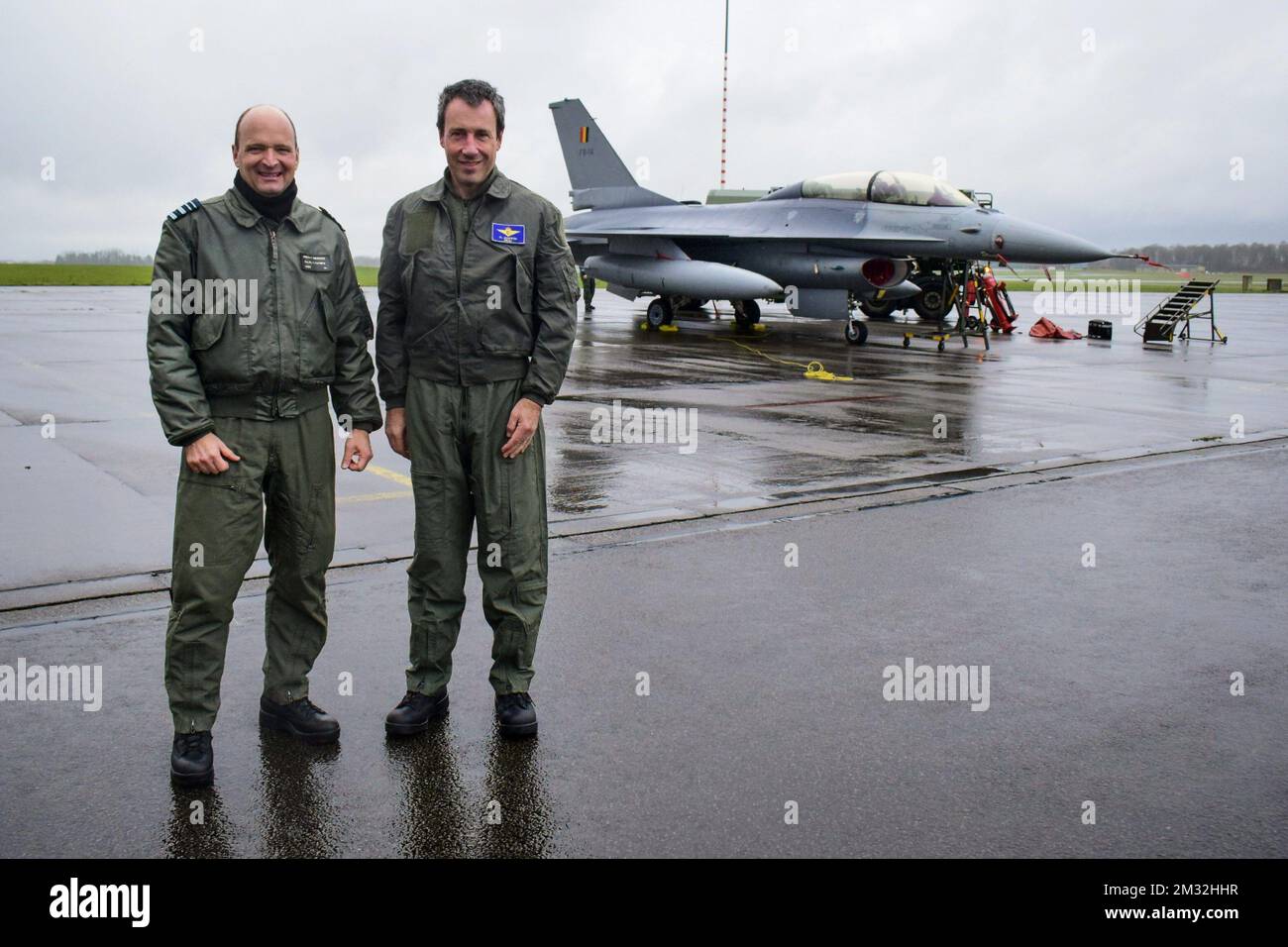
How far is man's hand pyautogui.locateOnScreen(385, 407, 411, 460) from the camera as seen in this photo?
407 centimetres

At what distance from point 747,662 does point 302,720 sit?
1.76m

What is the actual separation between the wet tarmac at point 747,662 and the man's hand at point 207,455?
0.94 metres

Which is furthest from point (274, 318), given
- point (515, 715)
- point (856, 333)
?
point (856, 333)

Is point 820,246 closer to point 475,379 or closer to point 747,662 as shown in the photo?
point 747,662

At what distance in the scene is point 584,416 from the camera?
442 inches

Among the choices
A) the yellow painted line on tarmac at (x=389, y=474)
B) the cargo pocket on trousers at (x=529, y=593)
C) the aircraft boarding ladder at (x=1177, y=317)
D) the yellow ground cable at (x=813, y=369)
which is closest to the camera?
the cargo pocket on trousers at (x=529, y=593)

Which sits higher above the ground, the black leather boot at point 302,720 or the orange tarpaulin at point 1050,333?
the orange tarpaulin at point 1050,333

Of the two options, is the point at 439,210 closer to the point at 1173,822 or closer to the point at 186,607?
the point at 186,607

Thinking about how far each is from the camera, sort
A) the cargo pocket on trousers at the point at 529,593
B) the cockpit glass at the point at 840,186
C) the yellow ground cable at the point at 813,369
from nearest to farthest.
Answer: the cargo pocket on trousers at the point at 529,593, the yellow ground cable at the point at 813,369, the cockpit glass at the point at 840,186

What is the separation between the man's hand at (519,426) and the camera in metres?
3.90
